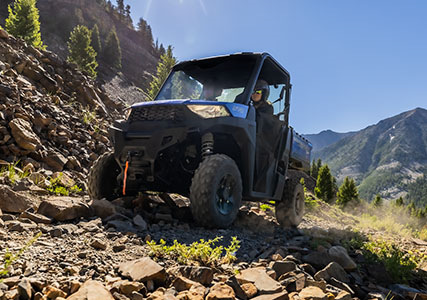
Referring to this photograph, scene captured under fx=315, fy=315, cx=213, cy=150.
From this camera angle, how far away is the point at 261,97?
18.4 feet

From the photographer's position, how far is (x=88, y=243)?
9.54ft

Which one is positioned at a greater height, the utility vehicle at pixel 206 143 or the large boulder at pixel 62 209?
the utility vehicle at pixel 206 143

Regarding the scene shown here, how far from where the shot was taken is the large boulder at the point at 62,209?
11.7ft

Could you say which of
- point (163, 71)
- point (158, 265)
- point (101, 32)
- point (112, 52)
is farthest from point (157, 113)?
point (101, 32)

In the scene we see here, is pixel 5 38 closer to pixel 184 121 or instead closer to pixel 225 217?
pixel 184 121

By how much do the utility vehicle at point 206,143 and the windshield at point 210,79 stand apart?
17 millimetres

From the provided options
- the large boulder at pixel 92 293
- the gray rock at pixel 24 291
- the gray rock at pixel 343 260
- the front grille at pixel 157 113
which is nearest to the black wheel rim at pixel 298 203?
the gray rock at pixel 343 260

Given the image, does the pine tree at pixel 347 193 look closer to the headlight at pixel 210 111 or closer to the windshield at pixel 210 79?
the windshield at pixel 210 79

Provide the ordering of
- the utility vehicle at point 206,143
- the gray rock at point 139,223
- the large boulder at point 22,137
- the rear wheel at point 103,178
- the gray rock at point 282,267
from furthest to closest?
the large boulder at point 22,137, the rear wheel at point 103,178, the utility vehicle at point 206,143, the gray rock at point 139,223, the gray rock at point 282,267

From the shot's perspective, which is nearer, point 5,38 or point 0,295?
point 0,295

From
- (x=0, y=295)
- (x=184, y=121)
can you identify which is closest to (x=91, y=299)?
(x=0, y=295)

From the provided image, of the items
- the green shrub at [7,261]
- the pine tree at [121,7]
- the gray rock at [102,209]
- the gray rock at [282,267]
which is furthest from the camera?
the pine tree at [121,7]

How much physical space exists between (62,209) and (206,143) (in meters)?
1.94

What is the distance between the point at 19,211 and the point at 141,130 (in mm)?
1780
